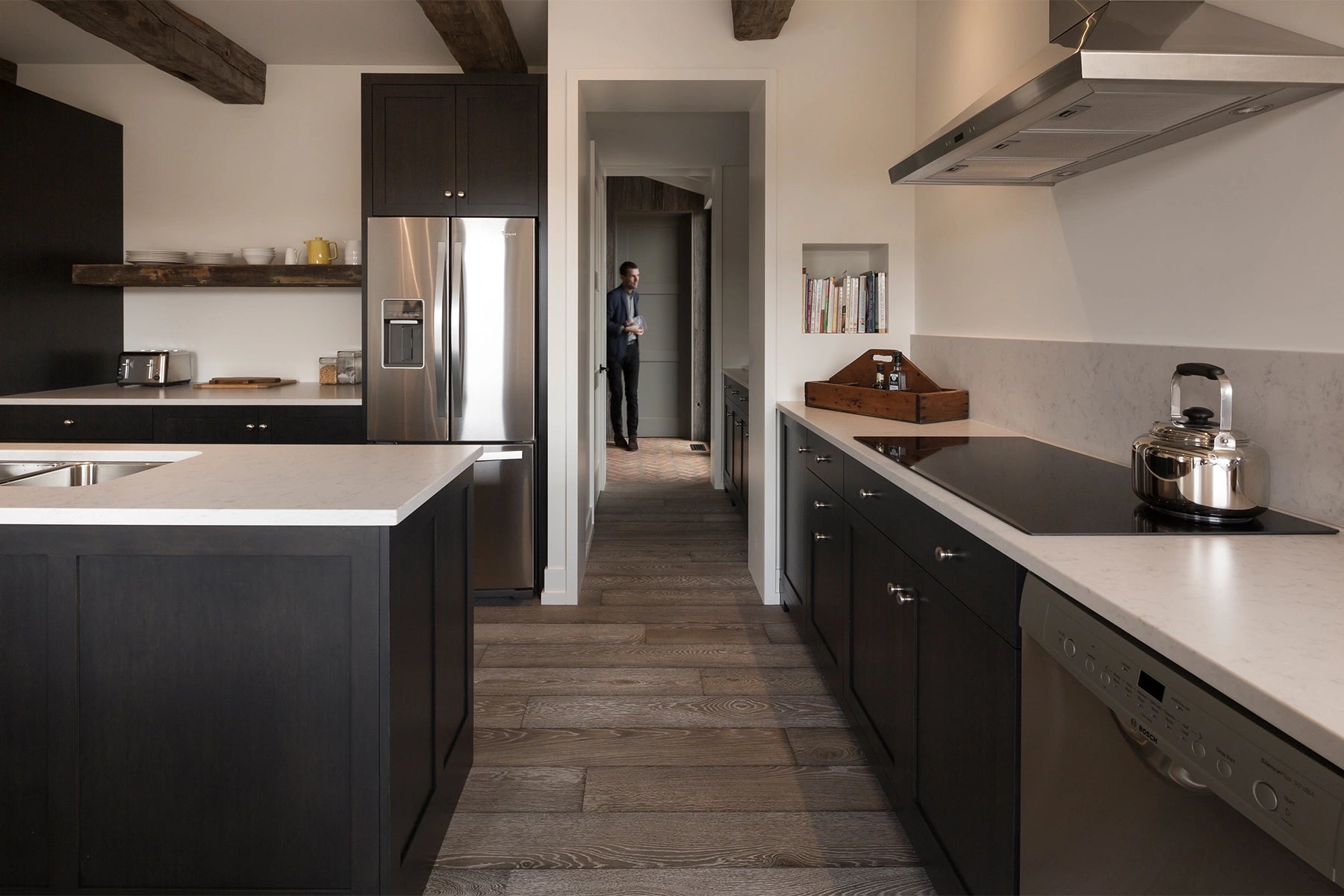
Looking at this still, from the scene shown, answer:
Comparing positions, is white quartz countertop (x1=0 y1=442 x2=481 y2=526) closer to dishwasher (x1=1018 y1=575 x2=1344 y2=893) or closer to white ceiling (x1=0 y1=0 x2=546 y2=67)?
dishwasher (x1=1018 y1=575 x2=1344 y2=893)

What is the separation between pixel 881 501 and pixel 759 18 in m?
2.14

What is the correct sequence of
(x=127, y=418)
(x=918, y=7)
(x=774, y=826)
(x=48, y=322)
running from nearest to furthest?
1. (x=774, y=826)
2. (x=918, y=7)
3. (x=127, y=418)
4. (x=48, y=322)

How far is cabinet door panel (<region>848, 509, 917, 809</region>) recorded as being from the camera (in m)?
1.93

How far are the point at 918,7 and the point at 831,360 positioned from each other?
144cm

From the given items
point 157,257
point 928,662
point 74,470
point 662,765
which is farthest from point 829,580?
point 157,257

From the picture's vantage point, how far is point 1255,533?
1.42 metres

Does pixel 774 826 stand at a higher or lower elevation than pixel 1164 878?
lower

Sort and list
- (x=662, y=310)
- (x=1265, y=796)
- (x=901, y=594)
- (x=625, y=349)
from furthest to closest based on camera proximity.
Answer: (x=662, y=310)
(x=625, y=349)
(x=901, y=594)
(x=1265, y=796)

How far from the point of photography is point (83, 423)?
3.93 metres

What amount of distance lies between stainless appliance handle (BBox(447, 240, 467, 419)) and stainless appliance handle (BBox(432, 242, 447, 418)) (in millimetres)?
31

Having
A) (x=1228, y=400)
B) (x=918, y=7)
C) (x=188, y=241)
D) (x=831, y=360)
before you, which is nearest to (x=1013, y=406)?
(x=831, y=360)

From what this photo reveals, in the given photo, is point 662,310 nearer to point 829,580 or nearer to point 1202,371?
point 829,580

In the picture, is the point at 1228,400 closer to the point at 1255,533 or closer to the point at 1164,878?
the point at 1255,533

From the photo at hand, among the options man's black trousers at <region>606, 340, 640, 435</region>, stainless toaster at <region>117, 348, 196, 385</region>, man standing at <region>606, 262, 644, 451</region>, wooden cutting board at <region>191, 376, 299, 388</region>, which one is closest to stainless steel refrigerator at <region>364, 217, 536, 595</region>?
wooden cutting board at <region>191, 376, 299, 388</region>
